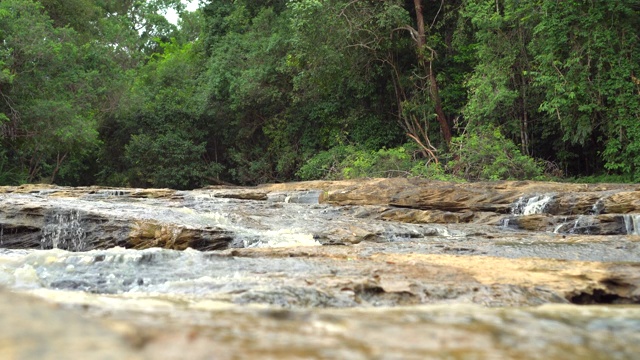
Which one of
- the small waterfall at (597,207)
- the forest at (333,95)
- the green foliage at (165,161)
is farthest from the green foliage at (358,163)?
the small waterfall at (597,207)

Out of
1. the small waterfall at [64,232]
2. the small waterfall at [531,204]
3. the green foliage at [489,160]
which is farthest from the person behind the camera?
the green foliage at [489,160]

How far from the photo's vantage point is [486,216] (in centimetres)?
1055

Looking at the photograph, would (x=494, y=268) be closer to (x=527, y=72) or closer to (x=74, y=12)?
(x=527, y=72)

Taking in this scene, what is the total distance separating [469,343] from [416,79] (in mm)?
20484

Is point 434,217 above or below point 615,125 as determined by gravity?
below

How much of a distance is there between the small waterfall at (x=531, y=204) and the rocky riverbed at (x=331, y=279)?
0.06 ft

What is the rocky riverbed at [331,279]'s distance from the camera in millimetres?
2057

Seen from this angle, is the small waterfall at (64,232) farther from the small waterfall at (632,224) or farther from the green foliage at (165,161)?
the green foliage at (165,161)

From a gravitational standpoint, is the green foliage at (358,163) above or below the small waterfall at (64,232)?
above

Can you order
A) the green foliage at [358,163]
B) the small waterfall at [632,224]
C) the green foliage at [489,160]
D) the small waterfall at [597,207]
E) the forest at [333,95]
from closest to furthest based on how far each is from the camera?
1. the small waterfall at [632,224]
2. the small waterfall at [597,207]
3. the forest at [333,95]
4. the green foliage at [489,160]
5. the green foliage at [358,163]

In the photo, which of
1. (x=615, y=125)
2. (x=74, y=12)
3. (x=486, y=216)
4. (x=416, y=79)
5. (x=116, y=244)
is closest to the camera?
(x=116, y=244)

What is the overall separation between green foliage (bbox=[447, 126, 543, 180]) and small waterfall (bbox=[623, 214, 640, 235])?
7197 mm

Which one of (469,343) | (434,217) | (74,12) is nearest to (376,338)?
(469,343)

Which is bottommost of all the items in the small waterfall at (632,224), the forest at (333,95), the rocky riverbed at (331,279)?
the small waterfall at (632,224)
